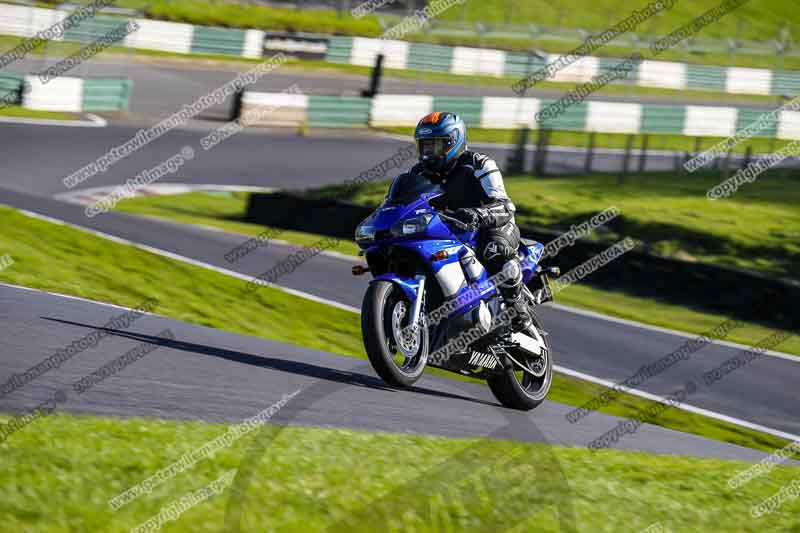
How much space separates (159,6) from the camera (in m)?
41.9

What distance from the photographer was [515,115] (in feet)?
114

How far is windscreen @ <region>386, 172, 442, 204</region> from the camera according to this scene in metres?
8.99

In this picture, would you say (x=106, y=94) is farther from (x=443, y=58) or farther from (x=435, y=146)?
(x=435, y=146)

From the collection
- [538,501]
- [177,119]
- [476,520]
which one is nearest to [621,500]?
[538,501]

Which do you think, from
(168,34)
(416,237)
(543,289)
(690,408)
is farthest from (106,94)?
(416,237)

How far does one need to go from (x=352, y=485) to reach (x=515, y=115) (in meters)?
29.5

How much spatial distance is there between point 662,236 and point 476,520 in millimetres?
15820

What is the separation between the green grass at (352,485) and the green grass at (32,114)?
2329 cm

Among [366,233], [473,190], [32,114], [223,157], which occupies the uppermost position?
[473,190]

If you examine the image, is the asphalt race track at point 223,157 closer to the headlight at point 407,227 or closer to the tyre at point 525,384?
the tyre at point 525,384

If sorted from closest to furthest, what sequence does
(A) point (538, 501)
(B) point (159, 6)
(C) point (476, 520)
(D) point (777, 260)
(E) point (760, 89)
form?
1. (C) point (476, 520)
2. (A) point (538, 501)
3. (D) point (777, 260)
4. (B) point (159, 6)
5. (E) point (760, 89)

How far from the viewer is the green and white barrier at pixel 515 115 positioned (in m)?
32.8

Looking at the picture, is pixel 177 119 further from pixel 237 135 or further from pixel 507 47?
pixel 507 47

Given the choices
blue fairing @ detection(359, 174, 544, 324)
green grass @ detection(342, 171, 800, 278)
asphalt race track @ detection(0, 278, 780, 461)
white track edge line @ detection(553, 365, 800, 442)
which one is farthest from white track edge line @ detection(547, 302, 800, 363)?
blue fairing @ detection(359, 174, 544, 324)
